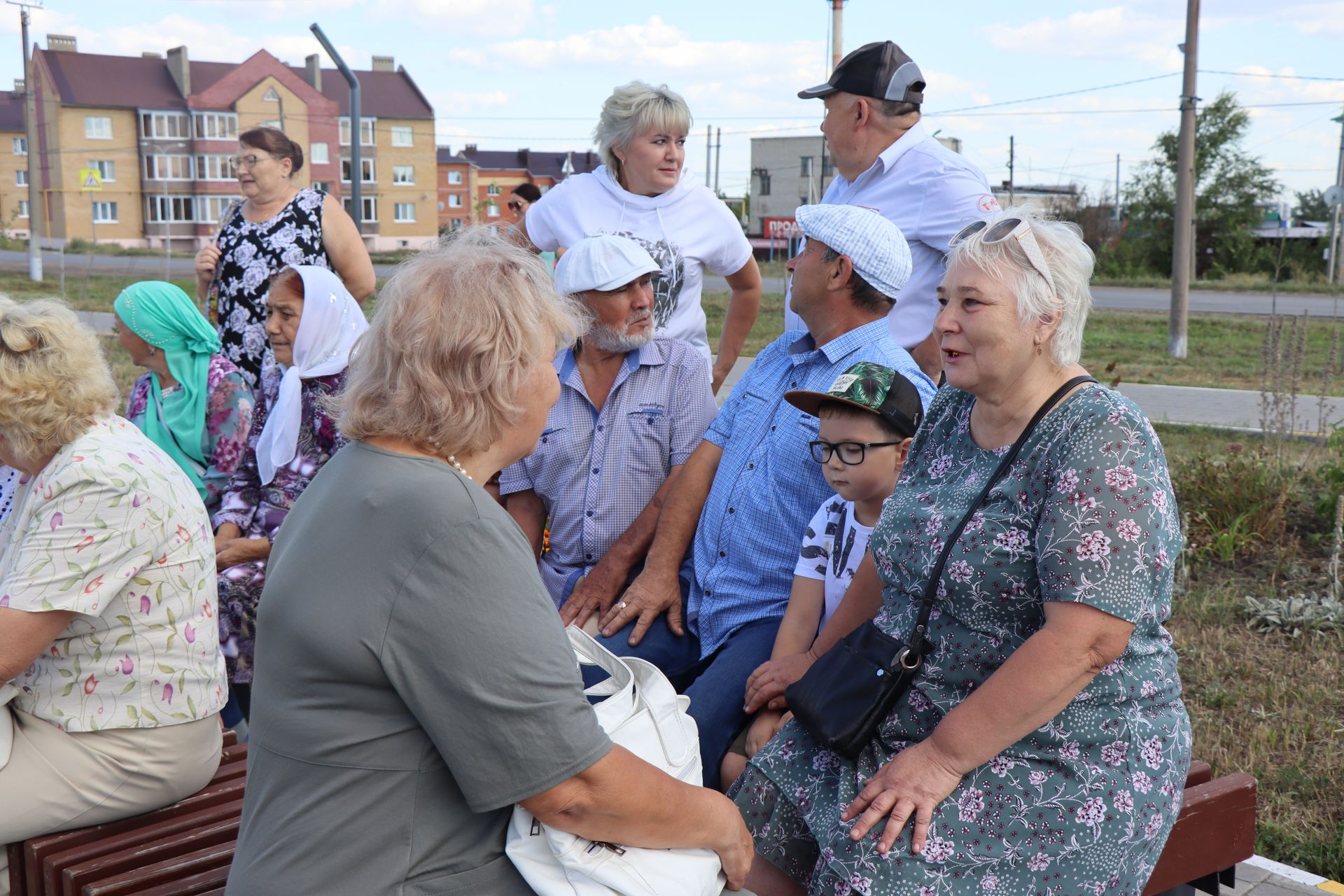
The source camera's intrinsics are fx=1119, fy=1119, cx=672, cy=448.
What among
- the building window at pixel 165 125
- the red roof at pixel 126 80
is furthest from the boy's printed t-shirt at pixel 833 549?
the building window at pixel 165 125

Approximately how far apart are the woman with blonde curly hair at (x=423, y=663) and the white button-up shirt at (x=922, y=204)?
2.02 m

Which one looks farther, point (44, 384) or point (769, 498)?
point (769, 498)

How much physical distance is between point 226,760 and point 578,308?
1713mm

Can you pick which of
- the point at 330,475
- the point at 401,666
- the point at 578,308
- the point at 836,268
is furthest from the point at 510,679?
the point at 836,268

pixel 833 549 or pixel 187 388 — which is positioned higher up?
pixel 187 388

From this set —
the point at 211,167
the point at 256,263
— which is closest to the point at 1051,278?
the point at 256,263

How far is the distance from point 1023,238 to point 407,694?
4.67 ft

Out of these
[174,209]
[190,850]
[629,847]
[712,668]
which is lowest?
[190,850]

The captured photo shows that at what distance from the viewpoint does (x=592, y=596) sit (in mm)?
3162

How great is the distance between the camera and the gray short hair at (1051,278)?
2154mm

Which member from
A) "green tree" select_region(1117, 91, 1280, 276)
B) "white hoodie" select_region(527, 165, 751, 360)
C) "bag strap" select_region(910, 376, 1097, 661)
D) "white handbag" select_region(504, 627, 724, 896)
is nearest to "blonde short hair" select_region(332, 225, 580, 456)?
"white handbag" select_region(504, 627, 724, 896)

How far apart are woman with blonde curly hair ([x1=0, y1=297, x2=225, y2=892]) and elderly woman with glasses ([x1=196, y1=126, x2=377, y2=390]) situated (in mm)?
2031

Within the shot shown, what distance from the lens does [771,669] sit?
269 cm

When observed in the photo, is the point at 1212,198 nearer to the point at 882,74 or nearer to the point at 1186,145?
the point at 1186,145
